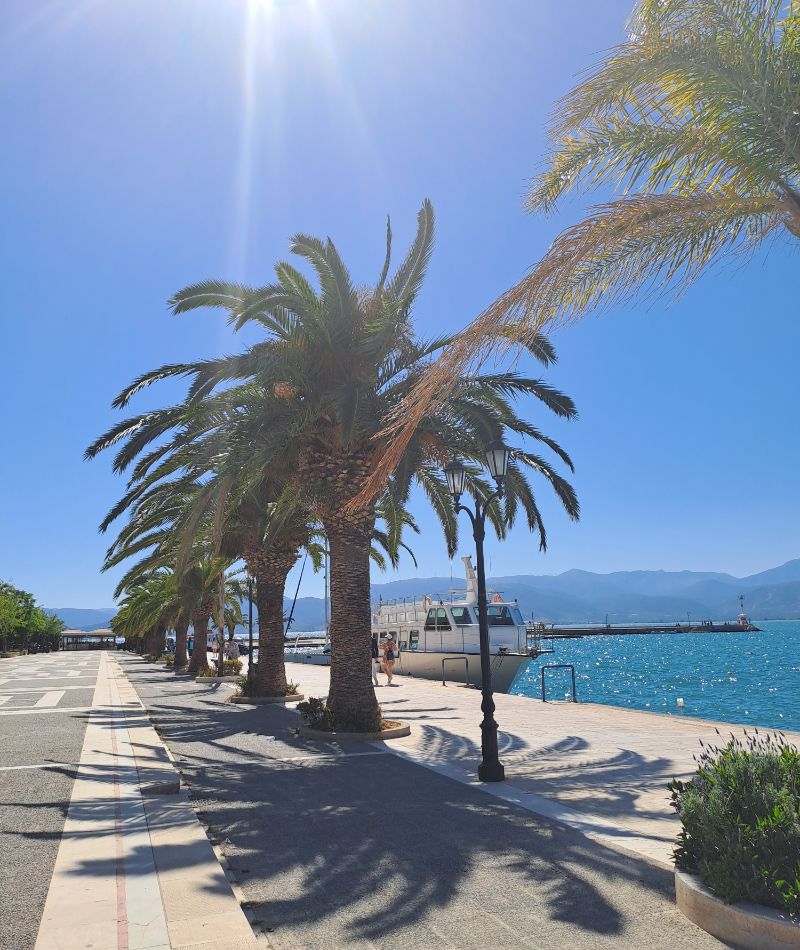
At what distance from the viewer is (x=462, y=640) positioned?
3609 cm

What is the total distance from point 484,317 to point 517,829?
4.71 metres

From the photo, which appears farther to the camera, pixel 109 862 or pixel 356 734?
pixel 356 734

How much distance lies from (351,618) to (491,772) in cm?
515

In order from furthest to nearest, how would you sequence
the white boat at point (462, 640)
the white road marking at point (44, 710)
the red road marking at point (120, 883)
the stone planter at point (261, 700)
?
the white boat at point (462, 640), the stone planter at point (261, 700), the white road marking at point (44, 710), the red road marking at point (120, 883)

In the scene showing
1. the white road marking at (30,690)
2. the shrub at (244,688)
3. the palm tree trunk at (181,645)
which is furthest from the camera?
the palm tree trunk at (181,645)

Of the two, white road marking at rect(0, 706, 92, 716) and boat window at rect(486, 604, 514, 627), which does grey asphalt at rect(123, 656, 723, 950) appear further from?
boat window at rect(486, 604, 514, 627)

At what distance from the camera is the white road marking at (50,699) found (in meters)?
20.6

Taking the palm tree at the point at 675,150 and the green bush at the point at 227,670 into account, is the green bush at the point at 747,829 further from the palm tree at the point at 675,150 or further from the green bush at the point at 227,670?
the green bush at the point at 227,670

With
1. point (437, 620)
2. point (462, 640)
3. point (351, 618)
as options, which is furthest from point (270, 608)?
point (437, 620)

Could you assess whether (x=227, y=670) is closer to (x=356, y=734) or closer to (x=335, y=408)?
(x=356, y=734)

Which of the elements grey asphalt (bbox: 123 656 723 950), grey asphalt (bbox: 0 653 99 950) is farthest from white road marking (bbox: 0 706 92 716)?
grey asphalt (bbox: 123 656 723 950)

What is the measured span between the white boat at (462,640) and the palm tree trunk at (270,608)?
12.9 metres

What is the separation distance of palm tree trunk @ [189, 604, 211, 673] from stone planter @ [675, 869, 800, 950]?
3059 centimetres

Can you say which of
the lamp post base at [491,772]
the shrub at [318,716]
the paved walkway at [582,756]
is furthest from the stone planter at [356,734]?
the lamp post base at [491,772]
